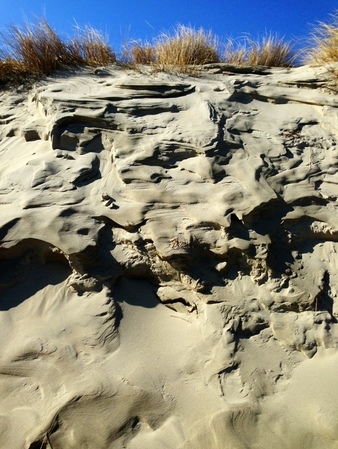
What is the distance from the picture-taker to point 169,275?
2.71 metres

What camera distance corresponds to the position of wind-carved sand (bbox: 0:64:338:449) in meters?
2.23

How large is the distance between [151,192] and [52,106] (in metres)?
1.33

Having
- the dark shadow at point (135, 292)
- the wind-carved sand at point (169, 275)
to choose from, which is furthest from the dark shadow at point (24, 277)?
the dark shadow at point (135, 292)

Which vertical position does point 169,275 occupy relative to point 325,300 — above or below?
below

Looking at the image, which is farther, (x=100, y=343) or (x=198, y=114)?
(x=198, y=114)

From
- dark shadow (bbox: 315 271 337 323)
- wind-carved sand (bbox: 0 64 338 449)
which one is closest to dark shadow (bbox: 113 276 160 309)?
wind-carved sand (bbox: 0 64 338 449)

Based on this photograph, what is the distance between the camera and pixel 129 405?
88.7 inches

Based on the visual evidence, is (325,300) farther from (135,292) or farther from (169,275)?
(135,292)

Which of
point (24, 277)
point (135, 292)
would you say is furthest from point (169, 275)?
point (24, 277)

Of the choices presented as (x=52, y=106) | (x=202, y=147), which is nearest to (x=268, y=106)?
(x=202, y=147)

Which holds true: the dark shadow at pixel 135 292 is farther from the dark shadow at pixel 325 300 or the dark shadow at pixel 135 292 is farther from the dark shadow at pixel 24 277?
the dark shadow at pixel 325 300

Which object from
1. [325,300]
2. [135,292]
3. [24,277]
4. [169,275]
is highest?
[325,300]

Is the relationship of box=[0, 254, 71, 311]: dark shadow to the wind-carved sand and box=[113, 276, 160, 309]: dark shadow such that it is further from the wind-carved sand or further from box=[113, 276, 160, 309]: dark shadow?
box=[113, 276, 160, 309]: dark shadow

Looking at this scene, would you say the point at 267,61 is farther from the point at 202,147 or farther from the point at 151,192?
the point at 151,192
